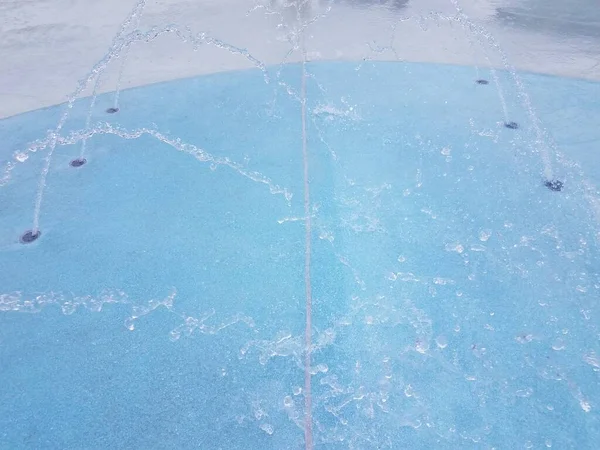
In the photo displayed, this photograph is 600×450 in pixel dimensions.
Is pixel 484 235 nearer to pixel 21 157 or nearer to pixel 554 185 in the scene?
pixel 554 185

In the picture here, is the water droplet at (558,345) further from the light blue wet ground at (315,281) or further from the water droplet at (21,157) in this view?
the water droplet at (21,157)

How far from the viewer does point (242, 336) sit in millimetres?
2723

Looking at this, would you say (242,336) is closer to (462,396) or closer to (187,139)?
(462,396)

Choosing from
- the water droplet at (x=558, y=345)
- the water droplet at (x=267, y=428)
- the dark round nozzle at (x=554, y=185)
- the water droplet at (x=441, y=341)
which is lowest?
the water droplet at (x=267, y=428)

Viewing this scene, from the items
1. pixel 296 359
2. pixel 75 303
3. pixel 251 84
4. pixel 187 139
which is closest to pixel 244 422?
pixel 296 359

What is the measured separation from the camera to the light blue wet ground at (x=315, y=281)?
2354mm

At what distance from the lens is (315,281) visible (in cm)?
305

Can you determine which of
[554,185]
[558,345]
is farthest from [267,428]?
[554,185]

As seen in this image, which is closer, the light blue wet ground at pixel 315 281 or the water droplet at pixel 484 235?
the light blue wet ground at pixel 315 281

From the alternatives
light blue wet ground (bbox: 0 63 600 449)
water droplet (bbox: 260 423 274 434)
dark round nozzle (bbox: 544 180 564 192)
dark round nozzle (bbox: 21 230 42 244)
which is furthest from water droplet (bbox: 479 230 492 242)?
dark round nozzle (bbox: 21 230 42 244)

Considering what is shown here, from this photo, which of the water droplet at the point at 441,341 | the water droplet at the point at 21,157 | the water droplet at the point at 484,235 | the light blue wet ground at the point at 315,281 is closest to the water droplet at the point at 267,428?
the light blue wet ground at the point at 315,281

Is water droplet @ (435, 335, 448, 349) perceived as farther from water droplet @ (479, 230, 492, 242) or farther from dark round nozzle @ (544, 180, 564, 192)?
dark round nozzle @ (544, 180, 564, 192)

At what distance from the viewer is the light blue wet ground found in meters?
2.35

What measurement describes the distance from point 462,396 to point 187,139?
314 cm
